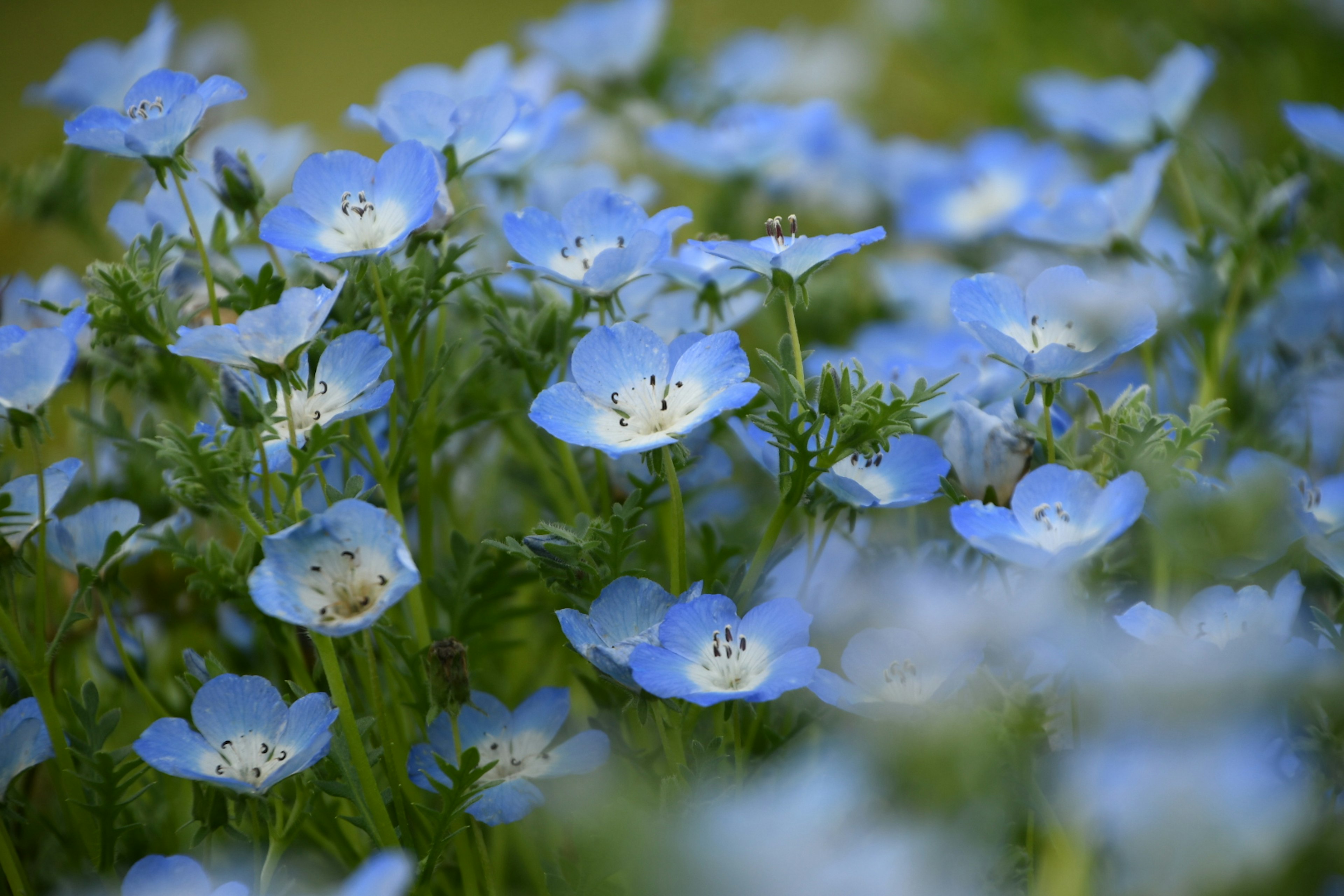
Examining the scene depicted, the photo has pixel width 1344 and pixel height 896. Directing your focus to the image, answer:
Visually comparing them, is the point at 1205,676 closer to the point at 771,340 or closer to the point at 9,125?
the point at 771,340

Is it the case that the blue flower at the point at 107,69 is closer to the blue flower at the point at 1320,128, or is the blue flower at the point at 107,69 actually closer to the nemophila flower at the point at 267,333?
the nemophila flower at the point at 267,333

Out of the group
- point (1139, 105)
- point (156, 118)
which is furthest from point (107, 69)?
point (1139, 105)

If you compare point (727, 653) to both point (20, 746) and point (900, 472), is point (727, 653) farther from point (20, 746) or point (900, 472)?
point (20, 746)

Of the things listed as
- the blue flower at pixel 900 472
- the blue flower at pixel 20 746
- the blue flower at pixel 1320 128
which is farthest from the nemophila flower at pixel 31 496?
the blue flower at pixel 1320 128

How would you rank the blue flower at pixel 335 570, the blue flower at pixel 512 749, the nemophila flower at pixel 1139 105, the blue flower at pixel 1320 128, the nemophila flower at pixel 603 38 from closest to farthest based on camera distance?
the blue flower at pixel 335 570 → the blue flower at pixel 512 749 → the blue flower at pixel 1320 128 → the nemophila flower at pixel 1139 105 → the nemophila flower at pixel 603 38

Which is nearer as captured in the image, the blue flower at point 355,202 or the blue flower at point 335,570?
the blue flower at point 335,570

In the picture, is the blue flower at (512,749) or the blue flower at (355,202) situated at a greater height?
the blue flower at (355,202)

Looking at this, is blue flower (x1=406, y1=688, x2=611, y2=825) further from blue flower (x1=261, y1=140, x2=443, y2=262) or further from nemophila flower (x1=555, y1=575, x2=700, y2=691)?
blue flower (x1=261, y1=140, x2=443, y2=262)

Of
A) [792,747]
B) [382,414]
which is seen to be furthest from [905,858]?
[382,414]
